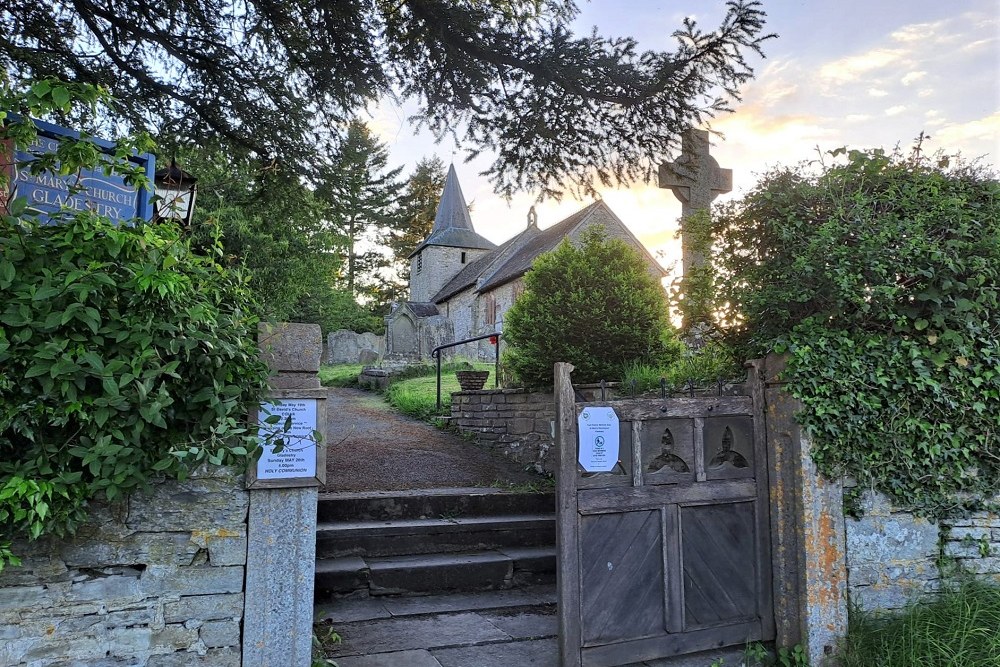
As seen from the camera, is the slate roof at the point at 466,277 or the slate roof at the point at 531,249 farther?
the slate roof at the point at 466,277

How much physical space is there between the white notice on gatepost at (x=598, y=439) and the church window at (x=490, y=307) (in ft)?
81.0

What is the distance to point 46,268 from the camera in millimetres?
2311

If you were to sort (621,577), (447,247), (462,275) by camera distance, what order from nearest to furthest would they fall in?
(621,577)
(462,275)
(447,247)

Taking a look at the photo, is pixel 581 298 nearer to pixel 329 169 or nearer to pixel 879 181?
pixel 329 169

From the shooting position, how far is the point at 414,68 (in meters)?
5.19

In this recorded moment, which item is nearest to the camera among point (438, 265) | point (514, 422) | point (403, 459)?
point (403, 459)

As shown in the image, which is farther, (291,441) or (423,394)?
(423,394)

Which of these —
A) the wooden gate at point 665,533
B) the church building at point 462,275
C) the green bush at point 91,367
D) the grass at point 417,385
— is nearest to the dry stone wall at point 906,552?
→ the wooden gate at point 665,533

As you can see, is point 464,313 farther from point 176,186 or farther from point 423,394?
point 176,186

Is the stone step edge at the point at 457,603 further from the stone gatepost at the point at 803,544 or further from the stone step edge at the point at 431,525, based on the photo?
the stone gatepost at the point at 803,544

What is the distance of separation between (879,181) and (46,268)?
4216mm

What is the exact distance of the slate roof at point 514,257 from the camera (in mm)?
26016

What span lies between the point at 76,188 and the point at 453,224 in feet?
116

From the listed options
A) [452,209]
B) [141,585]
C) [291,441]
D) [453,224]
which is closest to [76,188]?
[291,441]
